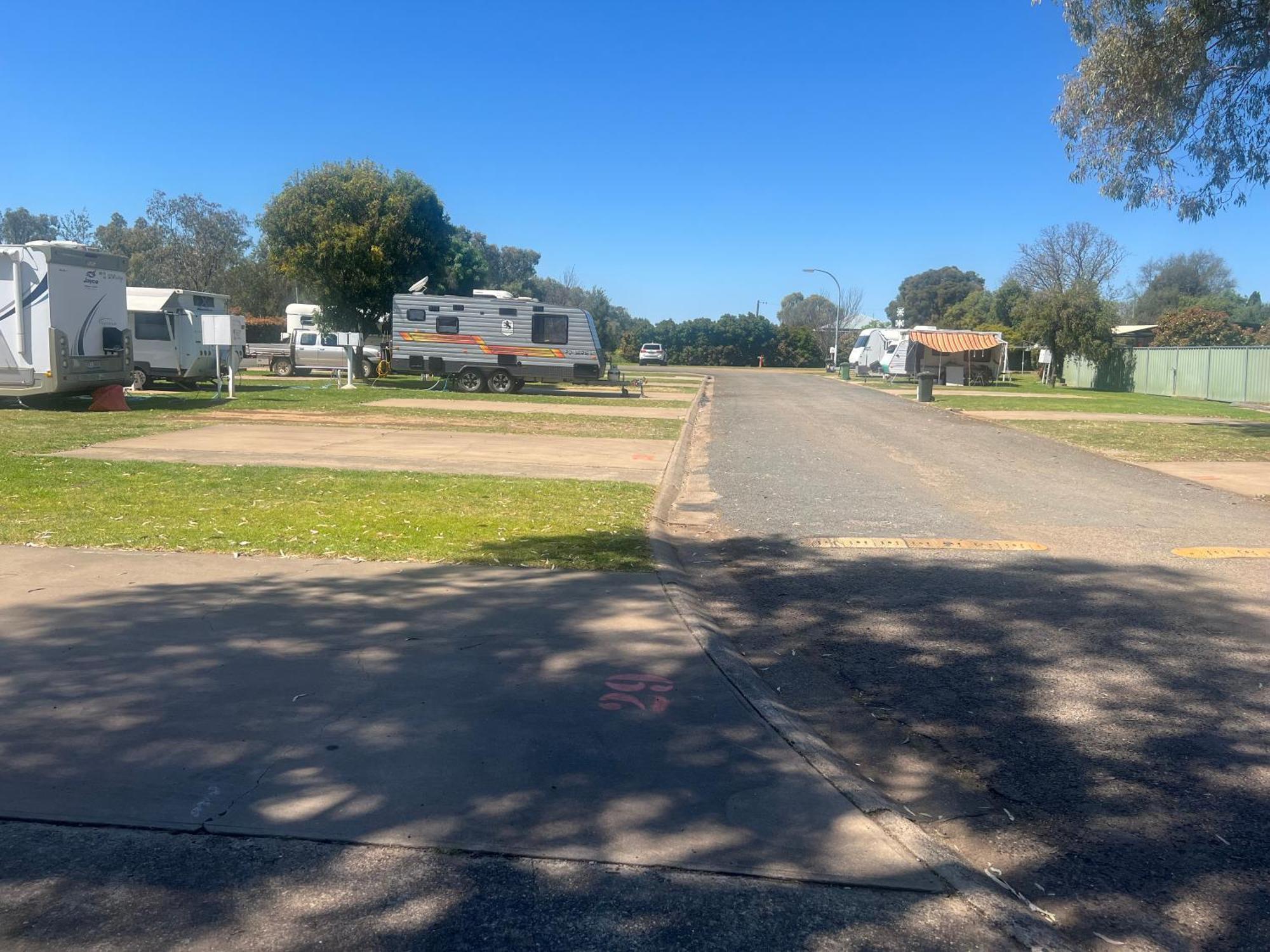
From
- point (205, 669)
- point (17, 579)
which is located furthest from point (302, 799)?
point (17, 579)

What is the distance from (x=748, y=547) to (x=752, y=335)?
73.6m

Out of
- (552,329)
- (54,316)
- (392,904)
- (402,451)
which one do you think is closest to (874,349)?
(552,329)

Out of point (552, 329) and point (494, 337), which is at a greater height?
point (552, 329)

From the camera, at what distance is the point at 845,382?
Result: 173 ft

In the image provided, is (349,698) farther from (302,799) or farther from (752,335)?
(752,335)

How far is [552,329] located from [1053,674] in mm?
27588

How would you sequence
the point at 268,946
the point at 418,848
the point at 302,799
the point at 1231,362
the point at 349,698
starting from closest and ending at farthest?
1. the point at 268,946
2. the point at 418,848
3. the point at 302,799
4. the point at 349,698
5. the point at 1231,362

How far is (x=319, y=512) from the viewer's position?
1063 cm

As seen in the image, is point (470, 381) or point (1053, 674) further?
point (470, 381)

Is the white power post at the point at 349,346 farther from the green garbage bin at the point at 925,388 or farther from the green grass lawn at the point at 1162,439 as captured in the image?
the green grass lawn at the point at 1162,439

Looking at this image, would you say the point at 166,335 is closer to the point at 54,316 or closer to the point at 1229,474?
the point at 54,316

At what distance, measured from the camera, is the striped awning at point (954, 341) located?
51.6m

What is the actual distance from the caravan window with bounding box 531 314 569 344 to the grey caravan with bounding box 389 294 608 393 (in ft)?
0.06

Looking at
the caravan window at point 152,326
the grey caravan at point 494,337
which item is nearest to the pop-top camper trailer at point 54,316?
the caravan window at point 152,326
